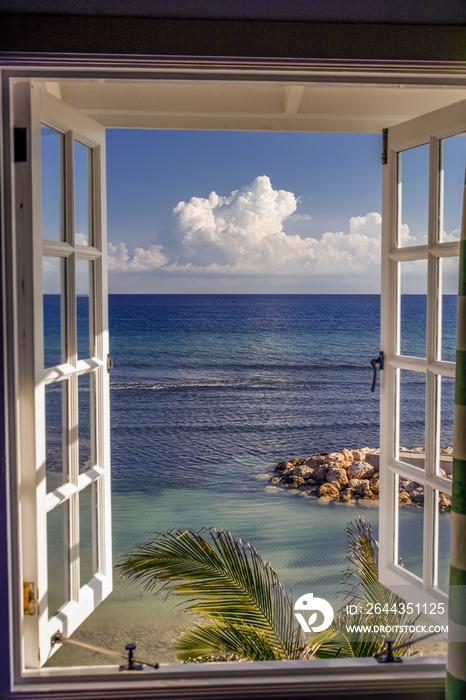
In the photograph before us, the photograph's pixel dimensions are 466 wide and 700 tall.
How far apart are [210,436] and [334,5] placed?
12365mm

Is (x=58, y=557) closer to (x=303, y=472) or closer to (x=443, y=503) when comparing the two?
(x=443, y=503)

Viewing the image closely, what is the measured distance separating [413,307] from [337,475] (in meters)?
8.61

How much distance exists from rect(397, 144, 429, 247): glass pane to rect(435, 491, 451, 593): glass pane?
0.88 m

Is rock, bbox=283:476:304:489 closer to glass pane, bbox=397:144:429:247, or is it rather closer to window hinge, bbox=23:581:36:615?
glass pane, bbox=397:144:429:247

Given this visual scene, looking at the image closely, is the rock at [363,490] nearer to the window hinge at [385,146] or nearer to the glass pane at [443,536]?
the glass pane at [443,536]

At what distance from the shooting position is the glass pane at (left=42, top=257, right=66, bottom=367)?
69.0 inches

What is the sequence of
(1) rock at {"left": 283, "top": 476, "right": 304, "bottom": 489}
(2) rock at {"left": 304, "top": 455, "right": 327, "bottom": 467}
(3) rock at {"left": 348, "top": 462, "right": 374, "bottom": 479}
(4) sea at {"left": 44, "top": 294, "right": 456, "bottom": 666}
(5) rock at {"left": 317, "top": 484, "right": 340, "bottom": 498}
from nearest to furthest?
Result: (4) sea at {"left": 44, "top": 294, "right": 456, "bottom": 666}, (5) rock at {"left": 317, "top": 484, "right": 340, "bottom": 498}, (3) rock at {"left": 348, "top": 462, "right": 374, "bottom": 479}, (1) rock at {"left": 283, "top": 476, "right": 304, "bottom": 489}, (2) rock at {"left": 304, "top": 455, "right": 327, "bottom": 467}

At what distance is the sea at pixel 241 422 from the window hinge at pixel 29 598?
2.52ft

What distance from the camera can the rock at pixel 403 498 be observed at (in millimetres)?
2348

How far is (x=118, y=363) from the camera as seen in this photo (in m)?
17.1

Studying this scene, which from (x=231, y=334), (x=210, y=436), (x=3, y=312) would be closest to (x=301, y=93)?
(x=3, y=312)

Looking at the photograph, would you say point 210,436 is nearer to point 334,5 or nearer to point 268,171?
point 268,171

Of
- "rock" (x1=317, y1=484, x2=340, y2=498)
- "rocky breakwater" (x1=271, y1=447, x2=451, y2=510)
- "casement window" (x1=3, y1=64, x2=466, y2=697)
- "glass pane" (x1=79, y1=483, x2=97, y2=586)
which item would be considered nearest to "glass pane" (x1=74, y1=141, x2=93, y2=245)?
"casement window" (x1=3, y1=64, x2=466, y2=697)

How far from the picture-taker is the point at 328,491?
10008 millimetres
